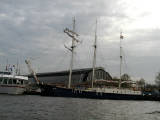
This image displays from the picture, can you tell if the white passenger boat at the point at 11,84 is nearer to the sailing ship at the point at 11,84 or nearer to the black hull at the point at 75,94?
the sailing ship at the point at 11,84

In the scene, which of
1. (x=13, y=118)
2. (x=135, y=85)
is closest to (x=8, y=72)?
(x=135, y=85)

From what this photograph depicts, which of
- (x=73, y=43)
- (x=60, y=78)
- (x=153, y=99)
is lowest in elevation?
(x=153, y=99)

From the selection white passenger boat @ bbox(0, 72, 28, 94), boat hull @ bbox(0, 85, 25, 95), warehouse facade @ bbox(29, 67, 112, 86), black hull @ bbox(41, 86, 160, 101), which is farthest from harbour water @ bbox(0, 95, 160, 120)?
warehouse facade @ bbox(29, 67, 112, 86)

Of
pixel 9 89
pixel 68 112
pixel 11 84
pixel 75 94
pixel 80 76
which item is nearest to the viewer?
pixel 68 112

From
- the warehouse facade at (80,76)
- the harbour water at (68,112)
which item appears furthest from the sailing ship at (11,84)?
the harbour water at (68,112)

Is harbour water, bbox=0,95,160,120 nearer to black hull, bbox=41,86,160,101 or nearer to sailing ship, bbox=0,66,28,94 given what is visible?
black hull, bbox=41,86,160,101

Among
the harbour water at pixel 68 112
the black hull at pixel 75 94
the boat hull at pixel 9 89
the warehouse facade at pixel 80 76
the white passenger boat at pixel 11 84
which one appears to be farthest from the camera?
the warehouse facade at pixel 80 76

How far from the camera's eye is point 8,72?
9212 centimetres

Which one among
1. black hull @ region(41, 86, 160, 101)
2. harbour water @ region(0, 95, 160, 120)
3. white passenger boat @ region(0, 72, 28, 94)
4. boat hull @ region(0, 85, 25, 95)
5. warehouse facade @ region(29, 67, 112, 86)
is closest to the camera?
harbour water @ region(0, 95, 160, 120)

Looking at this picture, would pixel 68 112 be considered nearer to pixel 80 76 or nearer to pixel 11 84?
pixel 11 84

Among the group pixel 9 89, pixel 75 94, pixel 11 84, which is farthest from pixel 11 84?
pixel 75 94

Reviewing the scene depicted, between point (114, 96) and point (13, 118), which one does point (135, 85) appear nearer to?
point (114, 96)

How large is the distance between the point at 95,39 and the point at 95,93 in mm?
24198

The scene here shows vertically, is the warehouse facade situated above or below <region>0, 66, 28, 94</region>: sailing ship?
above
